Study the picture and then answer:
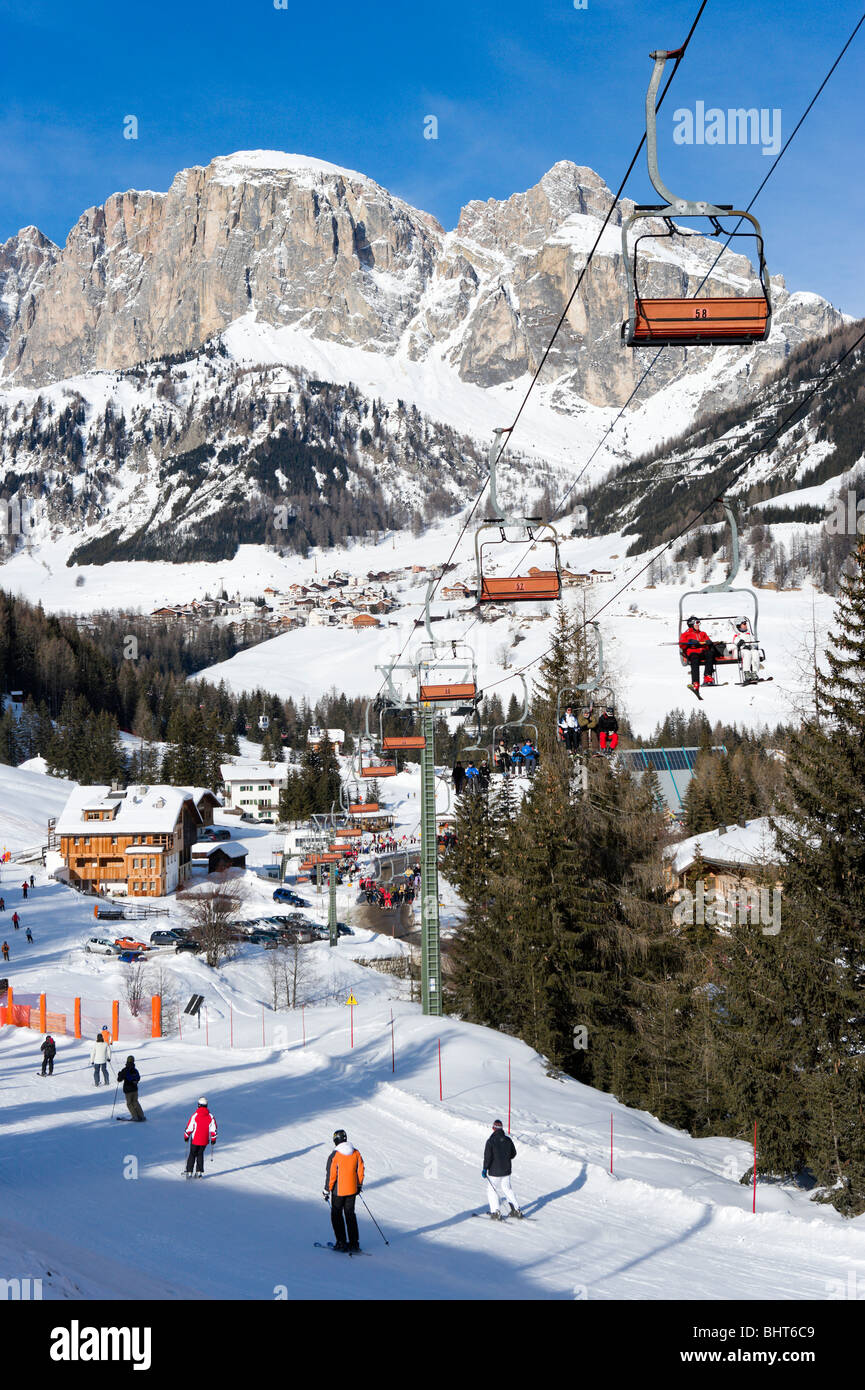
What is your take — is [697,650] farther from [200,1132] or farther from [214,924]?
[214,924]

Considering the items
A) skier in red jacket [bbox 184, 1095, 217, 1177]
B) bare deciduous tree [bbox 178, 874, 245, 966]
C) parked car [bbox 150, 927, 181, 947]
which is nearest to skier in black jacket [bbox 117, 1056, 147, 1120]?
skier in red jacket [bbox 184, 1095, 217, 1177]

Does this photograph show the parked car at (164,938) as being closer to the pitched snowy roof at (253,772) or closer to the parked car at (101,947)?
the parked car at (101,947)

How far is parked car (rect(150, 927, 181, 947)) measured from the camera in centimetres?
5341

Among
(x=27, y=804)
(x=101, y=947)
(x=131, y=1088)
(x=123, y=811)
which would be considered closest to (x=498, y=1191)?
(x=131, y=1088)

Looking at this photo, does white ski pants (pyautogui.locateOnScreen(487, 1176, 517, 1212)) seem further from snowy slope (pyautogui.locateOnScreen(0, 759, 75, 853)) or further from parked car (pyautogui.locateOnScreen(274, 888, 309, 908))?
snowy slope (pyautogui.locateOnScreen(0, 759, 75, 853))

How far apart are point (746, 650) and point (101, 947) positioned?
39.4 m

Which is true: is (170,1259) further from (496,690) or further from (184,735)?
(496,690)

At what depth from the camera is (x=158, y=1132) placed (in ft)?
59.0

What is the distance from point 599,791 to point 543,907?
6036 millimetres

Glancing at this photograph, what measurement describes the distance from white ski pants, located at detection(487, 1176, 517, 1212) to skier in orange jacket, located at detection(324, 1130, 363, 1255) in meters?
2.30

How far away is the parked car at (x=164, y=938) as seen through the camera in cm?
5341

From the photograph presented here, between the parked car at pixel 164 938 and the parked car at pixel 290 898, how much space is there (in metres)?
14.5

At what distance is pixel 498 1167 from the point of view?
13297 mm
